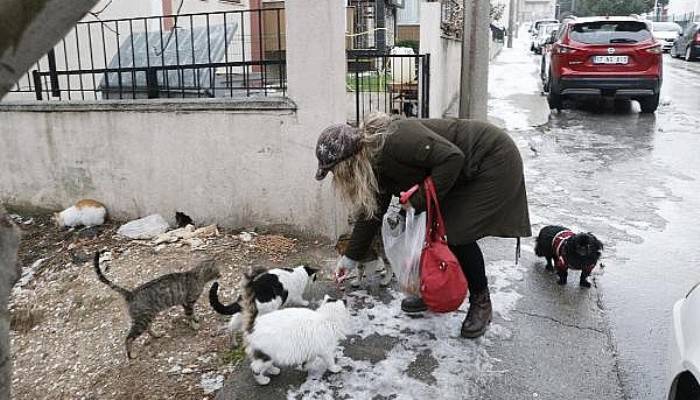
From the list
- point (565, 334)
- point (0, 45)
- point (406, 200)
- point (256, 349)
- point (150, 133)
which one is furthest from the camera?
point (150, 133)

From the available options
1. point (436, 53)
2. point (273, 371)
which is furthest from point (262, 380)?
point (436, 53)

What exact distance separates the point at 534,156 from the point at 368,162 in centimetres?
583

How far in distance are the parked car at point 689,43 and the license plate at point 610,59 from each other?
1687 centimetres

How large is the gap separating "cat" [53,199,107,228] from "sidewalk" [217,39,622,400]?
2613 millimetres

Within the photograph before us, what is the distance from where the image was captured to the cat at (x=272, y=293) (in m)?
3.45

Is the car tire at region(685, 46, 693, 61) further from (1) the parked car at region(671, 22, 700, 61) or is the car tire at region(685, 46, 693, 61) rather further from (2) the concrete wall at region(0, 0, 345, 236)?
(2) the concrete wall at region(0, 0, 345, 236)

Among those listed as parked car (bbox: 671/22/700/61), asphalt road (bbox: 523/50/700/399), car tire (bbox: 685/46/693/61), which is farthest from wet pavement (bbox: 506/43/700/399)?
car tire (bbox: 685/46/693/61)

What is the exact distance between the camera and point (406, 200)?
3.33 metres

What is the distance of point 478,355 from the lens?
11.1 ft

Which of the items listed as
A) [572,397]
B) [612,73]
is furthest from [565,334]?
[612,73]

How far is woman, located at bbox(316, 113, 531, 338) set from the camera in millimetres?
3121

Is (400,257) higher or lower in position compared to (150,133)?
lower

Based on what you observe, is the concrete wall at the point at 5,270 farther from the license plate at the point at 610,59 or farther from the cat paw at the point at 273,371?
the license plate at the point at 610,59

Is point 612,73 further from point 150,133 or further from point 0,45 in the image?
point 0,45
